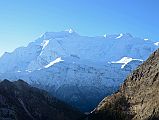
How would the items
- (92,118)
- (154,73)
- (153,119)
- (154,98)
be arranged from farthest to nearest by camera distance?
1. (92,118)
2. (154,73)
3. (154,98)
4. (153,119)

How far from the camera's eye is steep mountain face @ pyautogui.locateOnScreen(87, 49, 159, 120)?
15875 cm

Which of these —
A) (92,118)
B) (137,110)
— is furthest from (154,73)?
(92,118)

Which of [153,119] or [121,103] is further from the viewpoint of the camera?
[121,103]

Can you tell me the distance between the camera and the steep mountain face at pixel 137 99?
15875 centimetres

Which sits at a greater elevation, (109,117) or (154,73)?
(154,73)

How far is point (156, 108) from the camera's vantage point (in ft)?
498

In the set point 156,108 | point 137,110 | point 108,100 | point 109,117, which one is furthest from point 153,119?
point 108,100

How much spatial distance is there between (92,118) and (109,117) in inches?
390

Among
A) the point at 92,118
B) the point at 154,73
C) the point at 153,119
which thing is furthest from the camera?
the point at 92,118

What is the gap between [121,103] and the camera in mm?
177250

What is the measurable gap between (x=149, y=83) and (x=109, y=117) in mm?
19443

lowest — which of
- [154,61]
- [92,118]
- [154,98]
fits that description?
[92,118]

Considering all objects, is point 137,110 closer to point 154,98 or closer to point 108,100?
point 154,98

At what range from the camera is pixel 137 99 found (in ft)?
556
